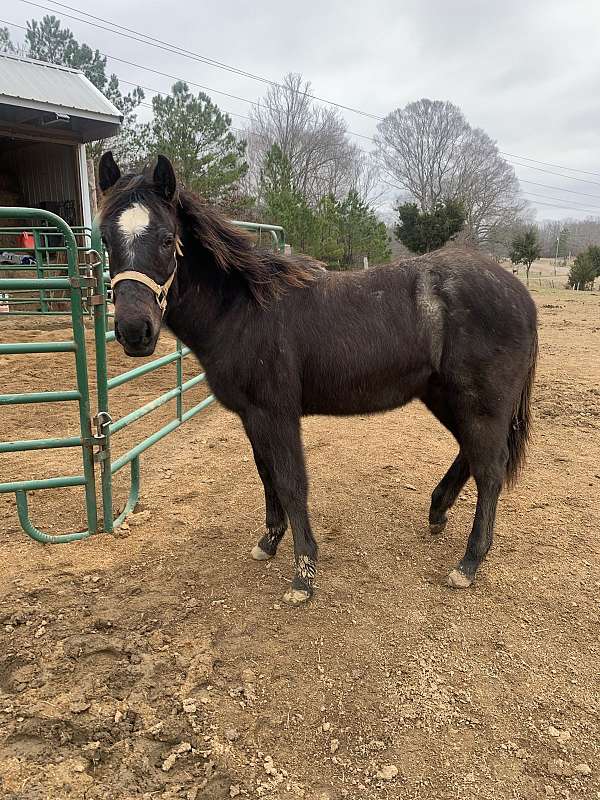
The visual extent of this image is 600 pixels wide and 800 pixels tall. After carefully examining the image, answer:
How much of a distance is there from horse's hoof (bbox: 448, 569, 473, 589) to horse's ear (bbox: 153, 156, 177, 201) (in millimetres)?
2428

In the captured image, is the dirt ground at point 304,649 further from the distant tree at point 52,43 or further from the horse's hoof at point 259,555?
the distant tree at point 52,43

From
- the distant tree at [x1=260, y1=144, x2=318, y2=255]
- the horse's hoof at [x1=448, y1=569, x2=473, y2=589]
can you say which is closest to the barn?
the distant tree at [x1=260, y1=144, x2=318, y2=255]

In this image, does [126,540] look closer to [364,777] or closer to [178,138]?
[364,777]

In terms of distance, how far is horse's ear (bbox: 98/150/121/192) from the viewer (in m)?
2.38

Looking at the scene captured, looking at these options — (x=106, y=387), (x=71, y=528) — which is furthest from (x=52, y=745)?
(x=106, y=387)

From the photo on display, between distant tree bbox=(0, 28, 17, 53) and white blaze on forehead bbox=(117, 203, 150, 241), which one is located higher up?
distant tree bbox=(0, 28, 17, 53)

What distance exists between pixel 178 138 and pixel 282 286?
67.2ft

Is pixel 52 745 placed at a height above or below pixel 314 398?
below

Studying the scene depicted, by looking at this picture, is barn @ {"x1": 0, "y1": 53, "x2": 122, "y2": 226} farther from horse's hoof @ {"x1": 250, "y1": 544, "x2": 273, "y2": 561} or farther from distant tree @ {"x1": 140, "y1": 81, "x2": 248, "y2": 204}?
horse's hoof @ {"x1": 250, "y1": 544, "x2": 273, "y2": 561}

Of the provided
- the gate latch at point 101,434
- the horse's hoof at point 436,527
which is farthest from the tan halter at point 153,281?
the horse's hoof at point 436,527

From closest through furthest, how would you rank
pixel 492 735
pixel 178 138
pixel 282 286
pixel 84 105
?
pixel 492 735, pixel 282 286, pixel 84 105, pixel 178 138

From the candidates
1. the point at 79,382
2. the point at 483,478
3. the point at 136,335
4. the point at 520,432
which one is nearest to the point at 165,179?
the point at 136,335

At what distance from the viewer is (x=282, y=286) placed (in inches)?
104

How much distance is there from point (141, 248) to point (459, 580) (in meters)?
2.34
